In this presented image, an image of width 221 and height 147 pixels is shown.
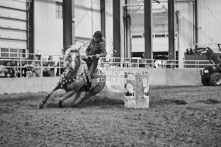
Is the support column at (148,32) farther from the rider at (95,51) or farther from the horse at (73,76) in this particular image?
the horse at (73,76)

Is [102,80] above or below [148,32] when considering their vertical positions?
below

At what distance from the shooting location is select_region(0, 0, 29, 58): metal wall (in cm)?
2455

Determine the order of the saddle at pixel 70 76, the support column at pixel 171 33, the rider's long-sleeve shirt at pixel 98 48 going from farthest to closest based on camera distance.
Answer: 1. the support column at pixel 171 33
2. the rider's long-sleeve shirt at pixel 98 48
3. the saddle at pixel 70 76

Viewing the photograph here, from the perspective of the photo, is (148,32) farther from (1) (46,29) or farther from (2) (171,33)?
(1) (46,29)

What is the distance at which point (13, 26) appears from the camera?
25438mm

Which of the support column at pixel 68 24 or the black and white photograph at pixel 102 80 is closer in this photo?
the black and white photograph at pixel 102 80

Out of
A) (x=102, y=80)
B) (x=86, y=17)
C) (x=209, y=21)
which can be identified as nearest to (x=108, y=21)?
(x=86, y=17)

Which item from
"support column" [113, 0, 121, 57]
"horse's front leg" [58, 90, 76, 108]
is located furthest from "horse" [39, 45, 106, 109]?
"support column" [113, 0, 121, 57]

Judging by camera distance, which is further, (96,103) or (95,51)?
(96,103)

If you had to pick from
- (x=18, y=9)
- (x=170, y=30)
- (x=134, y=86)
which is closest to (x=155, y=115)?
(x=134, y=86)

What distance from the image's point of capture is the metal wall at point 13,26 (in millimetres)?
24547

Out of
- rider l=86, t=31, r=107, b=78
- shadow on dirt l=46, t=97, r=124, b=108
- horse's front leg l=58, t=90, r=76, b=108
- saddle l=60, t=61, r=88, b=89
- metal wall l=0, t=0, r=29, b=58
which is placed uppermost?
metal wall l=0, t=0, r=29, b=58

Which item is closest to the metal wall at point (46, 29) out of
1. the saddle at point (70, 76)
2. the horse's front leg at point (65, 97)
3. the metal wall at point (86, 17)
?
the metal wall at point (86, 17)

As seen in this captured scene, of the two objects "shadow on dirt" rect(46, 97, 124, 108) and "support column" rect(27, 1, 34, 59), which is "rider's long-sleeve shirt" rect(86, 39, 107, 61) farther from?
"support column" rect(27, 1, 34, 59)
